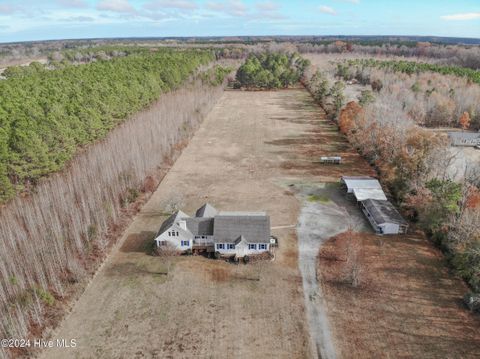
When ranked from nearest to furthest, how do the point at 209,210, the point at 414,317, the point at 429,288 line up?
the point at 414,317 < the point at 429,288 < the point at 209,210

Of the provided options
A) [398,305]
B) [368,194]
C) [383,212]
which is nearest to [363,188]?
[368,194]

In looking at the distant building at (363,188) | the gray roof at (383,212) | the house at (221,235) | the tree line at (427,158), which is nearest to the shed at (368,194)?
the distant building at (363,188)

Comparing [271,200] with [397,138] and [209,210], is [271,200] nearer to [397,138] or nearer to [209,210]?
[209,210]

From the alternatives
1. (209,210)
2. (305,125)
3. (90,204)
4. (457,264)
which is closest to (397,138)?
(457,264)

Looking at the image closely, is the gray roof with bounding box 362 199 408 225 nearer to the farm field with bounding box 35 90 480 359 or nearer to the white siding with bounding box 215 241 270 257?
the farm field with bounding box 35 90 480 359

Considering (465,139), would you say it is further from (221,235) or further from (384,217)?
(221,235)

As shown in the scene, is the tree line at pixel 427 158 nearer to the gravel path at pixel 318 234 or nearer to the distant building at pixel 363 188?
the distant building at pixel 363 188

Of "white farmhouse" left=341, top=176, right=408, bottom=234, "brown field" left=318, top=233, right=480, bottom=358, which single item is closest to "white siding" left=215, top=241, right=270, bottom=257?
"brown field" left=318, top=233, right=480, bottom=358
